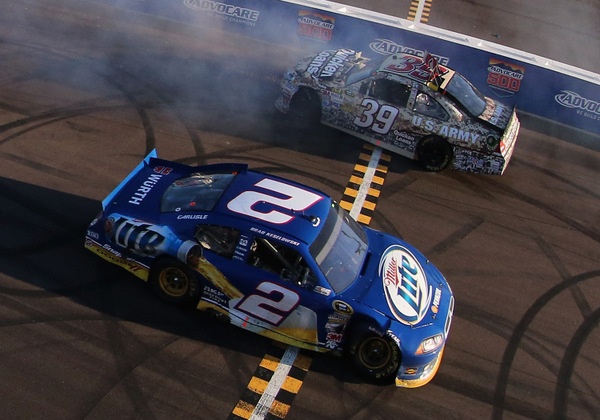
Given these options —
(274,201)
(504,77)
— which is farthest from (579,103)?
(274,201)

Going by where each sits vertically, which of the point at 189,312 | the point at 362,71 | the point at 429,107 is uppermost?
the point at 362,71

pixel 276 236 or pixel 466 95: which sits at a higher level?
pixel 466 95

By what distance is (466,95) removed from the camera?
511 inches

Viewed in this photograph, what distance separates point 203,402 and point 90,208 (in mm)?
4012

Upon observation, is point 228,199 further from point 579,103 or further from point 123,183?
point 579,103

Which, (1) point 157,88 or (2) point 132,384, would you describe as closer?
(2) point 132,384

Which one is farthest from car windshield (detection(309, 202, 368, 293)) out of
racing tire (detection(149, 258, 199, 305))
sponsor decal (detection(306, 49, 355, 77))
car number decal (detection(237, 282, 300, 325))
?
sponsor decal (detection(306, 49, 355, 77))

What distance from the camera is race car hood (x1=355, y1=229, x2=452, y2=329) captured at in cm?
851

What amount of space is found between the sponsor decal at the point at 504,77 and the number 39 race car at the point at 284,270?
7630 millimetres

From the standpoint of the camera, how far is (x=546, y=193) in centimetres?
1295

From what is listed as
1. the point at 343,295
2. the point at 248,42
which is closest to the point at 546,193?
the point at 343,295

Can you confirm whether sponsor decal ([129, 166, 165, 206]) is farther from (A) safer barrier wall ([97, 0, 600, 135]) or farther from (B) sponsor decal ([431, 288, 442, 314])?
(A) safer barrier wall ([97, 0, 600, 135])

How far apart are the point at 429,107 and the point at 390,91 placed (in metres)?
0.76

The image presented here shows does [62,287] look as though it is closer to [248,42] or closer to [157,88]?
[157,88]
